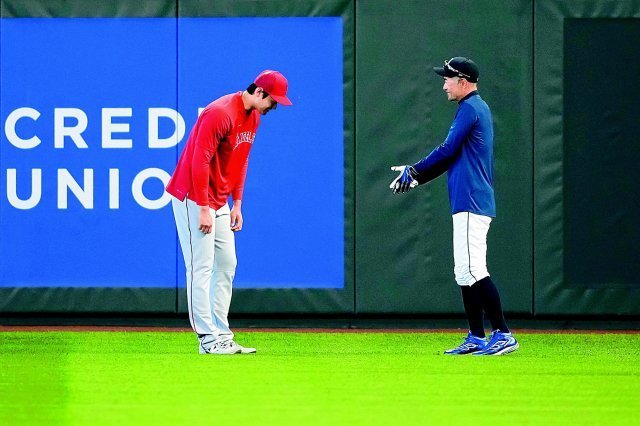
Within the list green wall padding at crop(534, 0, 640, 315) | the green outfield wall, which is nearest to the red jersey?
the green outfield wall

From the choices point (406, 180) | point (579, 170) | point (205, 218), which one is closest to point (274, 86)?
point (205, 218)

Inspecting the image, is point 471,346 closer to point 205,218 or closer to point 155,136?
point 205,218

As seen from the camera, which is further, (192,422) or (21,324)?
(21,324)

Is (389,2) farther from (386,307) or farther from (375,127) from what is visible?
(386,307)

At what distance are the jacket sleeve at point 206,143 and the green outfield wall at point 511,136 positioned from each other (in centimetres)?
309

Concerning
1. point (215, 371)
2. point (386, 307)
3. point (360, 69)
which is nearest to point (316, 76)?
point (360, 69)

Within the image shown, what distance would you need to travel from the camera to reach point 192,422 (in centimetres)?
617

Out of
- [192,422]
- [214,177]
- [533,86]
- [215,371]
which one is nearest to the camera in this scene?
[192,422]

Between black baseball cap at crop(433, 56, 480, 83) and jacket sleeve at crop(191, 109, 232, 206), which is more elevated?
black baseball cap at crop(433, 56, 480, 83)

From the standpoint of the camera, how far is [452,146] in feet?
30.5

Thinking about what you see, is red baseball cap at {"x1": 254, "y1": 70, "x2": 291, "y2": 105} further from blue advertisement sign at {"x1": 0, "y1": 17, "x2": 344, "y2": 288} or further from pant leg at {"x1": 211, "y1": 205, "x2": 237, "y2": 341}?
blue advertisement sign at {"x1": 0, "y1": 17, "x2": 344, "y2": 288}

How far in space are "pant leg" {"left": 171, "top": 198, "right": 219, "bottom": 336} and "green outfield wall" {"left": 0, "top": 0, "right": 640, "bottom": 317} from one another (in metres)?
2.77

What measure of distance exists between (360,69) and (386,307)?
7.06ft

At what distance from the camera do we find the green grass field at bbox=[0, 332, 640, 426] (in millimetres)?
6430
